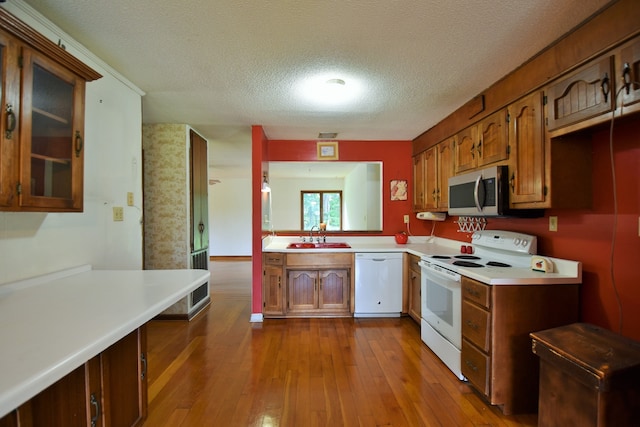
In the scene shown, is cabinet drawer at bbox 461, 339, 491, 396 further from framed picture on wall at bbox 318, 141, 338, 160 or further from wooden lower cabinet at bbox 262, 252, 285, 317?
framed picture on wall at bbox 318, 141, 338, 160

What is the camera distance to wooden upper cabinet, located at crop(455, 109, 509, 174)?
2.18 metres

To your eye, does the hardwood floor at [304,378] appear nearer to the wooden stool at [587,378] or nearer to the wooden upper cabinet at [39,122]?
the wooden stool at [587,378]

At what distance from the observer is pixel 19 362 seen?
28.4 inches

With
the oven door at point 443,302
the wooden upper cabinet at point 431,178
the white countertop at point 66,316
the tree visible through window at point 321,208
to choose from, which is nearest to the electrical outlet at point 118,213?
the white countertop at point 66,316

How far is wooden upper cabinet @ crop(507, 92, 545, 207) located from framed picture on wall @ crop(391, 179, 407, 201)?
1.91 m

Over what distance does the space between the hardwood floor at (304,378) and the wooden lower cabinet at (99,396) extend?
372mm

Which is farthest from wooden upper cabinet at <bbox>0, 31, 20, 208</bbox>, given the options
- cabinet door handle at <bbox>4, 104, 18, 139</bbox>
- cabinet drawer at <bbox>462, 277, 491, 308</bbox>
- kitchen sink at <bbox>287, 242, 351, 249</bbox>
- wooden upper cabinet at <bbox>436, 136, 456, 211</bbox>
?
wooden upper cabinet at <bbox>436, 136, 456, 211</bbox>

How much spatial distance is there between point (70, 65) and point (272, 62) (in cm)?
112

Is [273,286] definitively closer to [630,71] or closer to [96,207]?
[96,207]

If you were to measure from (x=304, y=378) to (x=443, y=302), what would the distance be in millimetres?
1304

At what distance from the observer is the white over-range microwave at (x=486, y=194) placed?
2109mm

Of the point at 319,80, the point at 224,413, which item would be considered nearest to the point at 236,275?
the point at 224,413

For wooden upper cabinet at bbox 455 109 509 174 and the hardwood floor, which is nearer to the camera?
the hardwood floor

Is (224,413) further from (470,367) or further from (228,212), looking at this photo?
(228,212)
